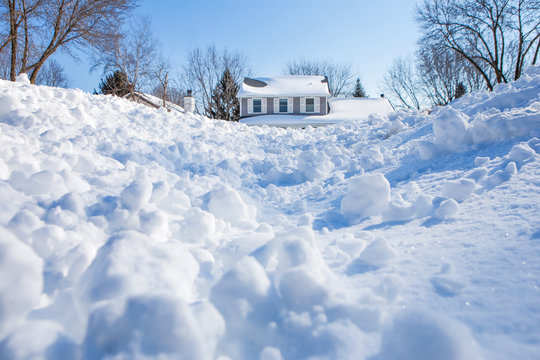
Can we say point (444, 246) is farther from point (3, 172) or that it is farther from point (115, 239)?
point (3, 172)

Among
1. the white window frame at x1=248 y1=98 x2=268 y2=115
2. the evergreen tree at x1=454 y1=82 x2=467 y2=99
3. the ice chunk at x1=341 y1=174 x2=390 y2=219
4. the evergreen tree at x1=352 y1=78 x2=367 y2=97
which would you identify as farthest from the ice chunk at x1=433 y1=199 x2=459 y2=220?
the evergreen tree at x1=352 y1=78 x2=367 y2=97

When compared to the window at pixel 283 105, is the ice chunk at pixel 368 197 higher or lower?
lower

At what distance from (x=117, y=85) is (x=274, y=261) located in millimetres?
26620

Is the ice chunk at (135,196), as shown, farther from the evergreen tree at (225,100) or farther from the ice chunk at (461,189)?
the evergreen tree at (225,100)

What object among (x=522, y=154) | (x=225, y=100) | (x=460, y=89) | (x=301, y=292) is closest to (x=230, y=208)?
(x=301, y=292)

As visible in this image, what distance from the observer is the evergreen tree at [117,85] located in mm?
19172

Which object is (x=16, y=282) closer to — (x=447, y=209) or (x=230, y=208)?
(x=230, y=208)

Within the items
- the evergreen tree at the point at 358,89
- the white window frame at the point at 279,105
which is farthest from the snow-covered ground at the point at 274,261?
the evergreen tree at the point at 358,89

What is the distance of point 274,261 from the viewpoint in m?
1.42

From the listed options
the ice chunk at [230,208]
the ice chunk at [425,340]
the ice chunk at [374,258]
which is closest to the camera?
the ice chunk at [425,340]

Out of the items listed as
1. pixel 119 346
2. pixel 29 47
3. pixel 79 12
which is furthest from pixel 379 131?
pixel 29 47

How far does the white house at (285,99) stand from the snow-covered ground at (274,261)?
1724 cm

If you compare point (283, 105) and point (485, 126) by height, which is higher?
point (283, 105)

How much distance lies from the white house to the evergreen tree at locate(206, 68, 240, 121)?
5.23 meters
